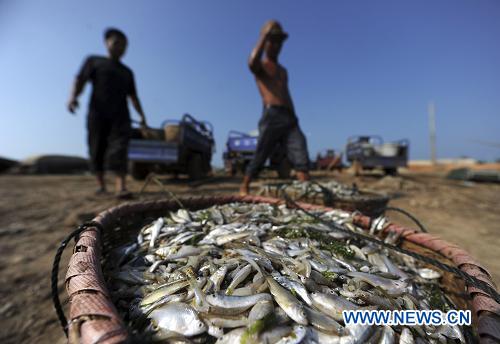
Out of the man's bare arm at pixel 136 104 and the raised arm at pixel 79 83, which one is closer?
the raised arm at pixel 79 83

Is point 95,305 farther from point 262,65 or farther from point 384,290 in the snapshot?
point 262,65

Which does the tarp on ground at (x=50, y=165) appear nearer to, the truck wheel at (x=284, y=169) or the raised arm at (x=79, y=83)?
the raised arm at (x=79, y=83)

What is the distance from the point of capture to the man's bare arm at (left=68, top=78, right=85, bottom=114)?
174 inches

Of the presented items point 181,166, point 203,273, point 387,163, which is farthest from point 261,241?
point 387,163

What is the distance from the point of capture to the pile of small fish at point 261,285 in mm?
957

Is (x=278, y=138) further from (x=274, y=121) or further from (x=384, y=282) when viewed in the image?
(x=384, y=282)

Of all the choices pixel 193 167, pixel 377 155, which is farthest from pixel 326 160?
pixel 193 167

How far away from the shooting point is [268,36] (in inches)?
154

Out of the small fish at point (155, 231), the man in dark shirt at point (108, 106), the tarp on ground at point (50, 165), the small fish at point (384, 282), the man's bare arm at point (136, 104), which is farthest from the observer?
the tarp on ground at point (50, 165)

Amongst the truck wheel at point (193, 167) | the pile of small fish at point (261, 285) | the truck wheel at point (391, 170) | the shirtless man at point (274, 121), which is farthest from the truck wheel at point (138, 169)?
the truck wheel at point (391, 170)

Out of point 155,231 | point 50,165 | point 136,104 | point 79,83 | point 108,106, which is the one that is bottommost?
point 155,231

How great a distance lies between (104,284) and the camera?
3.15 feet

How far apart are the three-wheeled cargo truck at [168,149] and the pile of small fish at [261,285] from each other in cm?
525

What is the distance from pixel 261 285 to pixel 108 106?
4.53 meters
